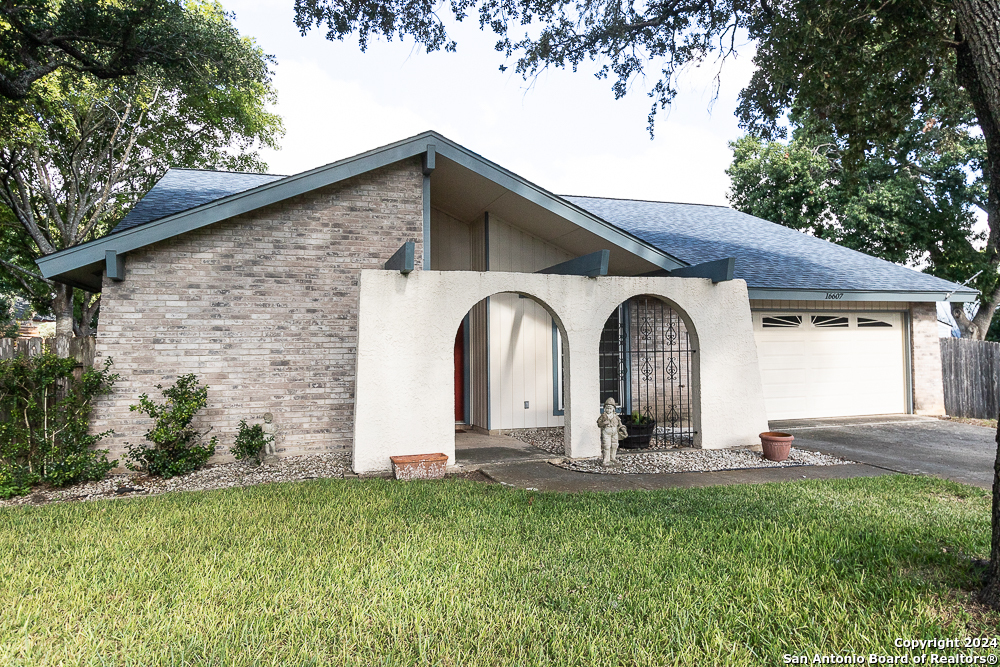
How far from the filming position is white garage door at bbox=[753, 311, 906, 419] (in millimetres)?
11547

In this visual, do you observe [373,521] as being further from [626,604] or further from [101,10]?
[101,10]

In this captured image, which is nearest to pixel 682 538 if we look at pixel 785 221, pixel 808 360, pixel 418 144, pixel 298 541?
pixel 298 541

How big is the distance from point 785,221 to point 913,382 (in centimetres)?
1027

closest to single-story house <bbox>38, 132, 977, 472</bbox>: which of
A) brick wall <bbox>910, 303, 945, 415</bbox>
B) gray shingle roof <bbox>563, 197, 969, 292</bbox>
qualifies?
gray shingle roof <bbox>563, 197, 969, 292</bbox>

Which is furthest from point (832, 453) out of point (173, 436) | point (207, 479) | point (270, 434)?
point (173, 436)

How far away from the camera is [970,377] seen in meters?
12.2

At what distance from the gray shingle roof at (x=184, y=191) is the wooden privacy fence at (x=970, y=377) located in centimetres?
1462

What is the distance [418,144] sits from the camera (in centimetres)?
823

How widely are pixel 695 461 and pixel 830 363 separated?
604 centimetres

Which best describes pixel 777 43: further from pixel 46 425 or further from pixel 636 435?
pixel 46 425

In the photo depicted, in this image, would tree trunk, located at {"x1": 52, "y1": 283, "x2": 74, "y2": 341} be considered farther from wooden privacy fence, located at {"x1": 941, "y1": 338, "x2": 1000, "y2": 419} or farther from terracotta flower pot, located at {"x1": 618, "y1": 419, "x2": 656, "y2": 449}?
wooden privacy fence, located at {"x1": 941, "y1": 338, "x2": 1000, "y2": 419}

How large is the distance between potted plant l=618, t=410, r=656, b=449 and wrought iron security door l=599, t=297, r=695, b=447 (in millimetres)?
1868

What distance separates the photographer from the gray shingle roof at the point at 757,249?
11445mm

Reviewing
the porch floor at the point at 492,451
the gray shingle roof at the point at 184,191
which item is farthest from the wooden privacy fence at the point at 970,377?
the gray shingle roof at the point at 184,191
